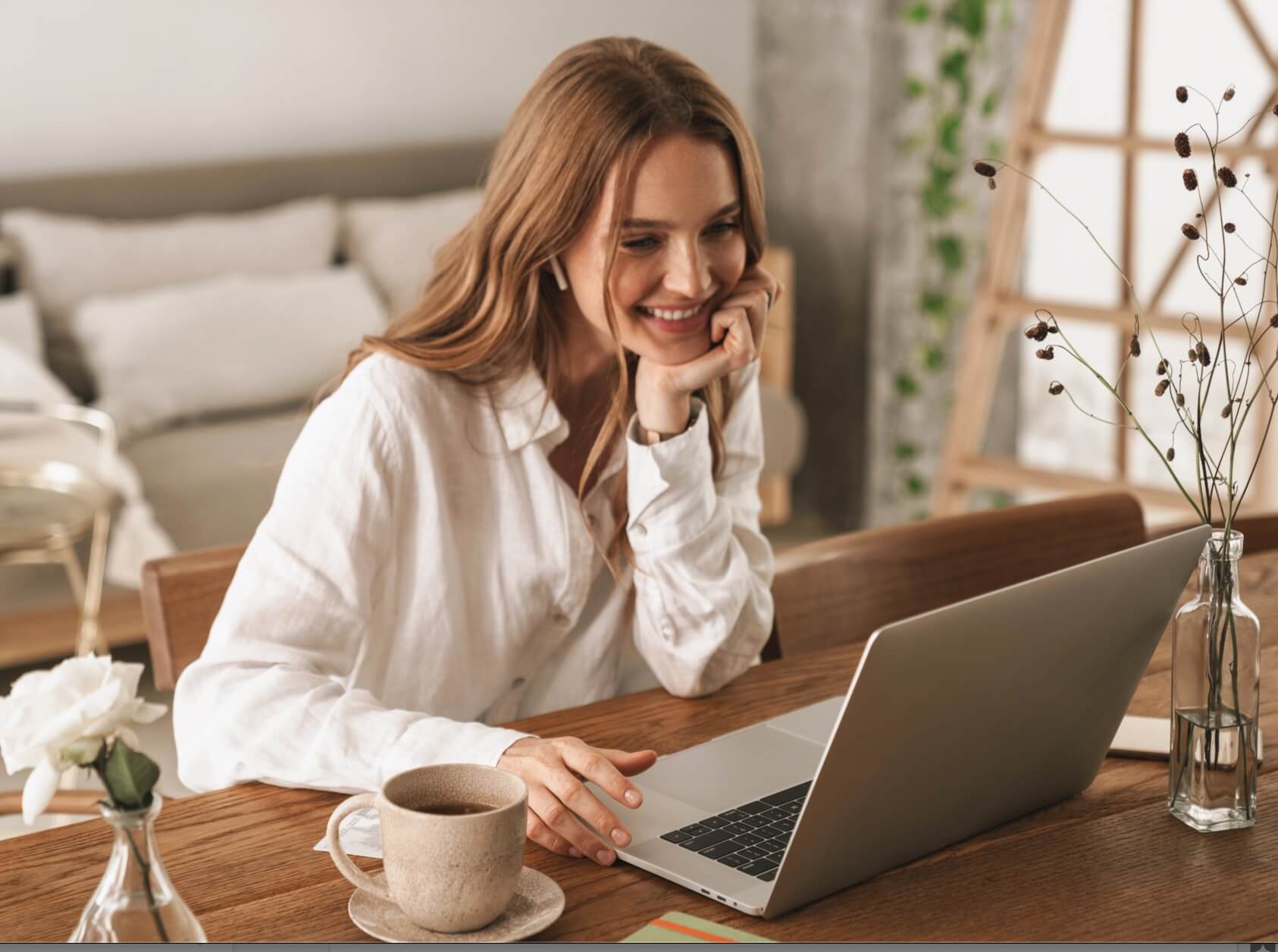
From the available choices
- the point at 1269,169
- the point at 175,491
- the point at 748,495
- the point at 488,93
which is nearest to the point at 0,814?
the point at 748,495

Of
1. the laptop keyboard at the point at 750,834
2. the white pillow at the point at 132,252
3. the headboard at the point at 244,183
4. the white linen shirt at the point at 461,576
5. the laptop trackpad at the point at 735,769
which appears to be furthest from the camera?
the headboard at the point at 244,183

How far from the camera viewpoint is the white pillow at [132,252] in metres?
3.64

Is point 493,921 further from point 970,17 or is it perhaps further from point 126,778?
point 970,17

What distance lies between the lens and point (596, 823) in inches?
39.2

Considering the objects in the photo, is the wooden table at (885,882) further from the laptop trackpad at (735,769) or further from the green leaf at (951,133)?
the green leaf at (951,133)

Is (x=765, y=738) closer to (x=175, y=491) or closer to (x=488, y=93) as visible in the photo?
(x=175, y=491)

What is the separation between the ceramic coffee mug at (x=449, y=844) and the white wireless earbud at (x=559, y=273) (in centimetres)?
68

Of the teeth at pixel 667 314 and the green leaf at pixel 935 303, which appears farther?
the green leaf at pixel 935 303

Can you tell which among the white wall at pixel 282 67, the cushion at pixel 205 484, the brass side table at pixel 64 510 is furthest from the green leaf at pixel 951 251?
the brass side table at pixel 64 510

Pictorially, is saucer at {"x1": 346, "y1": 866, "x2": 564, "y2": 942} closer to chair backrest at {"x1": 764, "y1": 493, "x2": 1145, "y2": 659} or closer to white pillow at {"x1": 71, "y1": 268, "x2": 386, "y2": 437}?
chair backrest at {"x1": 764, "y1": 493, "x2": 1145, "y2": 659}

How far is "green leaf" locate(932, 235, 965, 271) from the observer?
4016mm

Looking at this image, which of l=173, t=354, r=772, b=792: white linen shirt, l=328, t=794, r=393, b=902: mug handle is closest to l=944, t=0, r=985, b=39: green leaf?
l=173, t=354, r=772, b=792: white linen shirt

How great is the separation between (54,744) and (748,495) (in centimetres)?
99

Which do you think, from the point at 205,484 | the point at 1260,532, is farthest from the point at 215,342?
the point at 1260,532
